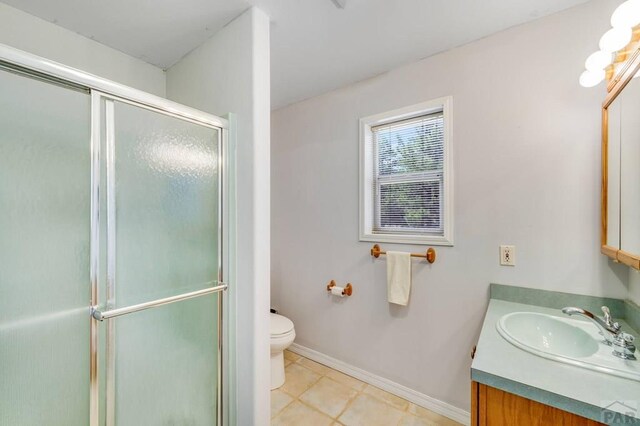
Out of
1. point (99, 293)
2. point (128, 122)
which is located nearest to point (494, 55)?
point (128, 122)

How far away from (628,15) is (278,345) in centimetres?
239

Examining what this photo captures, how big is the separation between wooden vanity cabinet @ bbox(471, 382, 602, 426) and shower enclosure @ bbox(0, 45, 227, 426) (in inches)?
45.6

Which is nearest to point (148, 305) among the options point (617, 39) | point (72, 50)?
point (72, 50)

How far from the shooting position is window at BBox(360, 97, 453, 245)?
5.80ft

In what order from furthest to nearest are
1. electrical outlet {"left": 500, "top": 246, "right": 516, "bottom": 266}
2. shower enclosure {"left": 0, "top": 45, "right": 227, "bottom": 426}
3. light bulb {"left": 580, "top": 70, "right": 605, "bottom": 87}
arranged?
electrical outlet {"left": 500, "top": 246, "right": 516, "bottom": 266}
light bulb {"left": 580, "top": 70, "right": 605, "bottom": 87}
shower enclosure {"left": 0, "top": 45, "right": 227, "bottom": 426}

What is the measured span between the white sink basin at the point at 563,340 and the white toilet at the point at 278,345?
4.49 ft

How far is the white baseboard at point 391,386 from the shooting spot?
1.67 meters

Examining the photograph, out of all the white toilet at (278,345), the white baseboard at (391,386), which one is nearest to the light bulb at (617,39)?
the white baseboard at (391,386)

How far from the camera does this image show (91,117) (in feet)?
3.20

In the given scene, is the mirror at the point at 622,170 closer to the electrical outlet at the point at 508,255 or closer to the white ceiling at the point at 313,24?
the electrical outlet at the point at 508,255

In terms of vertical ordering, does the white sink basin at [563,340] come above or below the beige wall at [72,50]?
below

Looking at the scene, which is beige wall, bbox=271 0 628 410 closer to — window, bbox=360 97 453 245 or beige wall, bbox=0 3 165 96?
window, bbox=360 97 453 245

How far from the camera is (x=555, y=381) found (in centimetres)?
82

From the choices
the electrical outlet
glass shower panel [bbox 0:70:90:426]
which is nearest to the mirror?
the electrical outlet
